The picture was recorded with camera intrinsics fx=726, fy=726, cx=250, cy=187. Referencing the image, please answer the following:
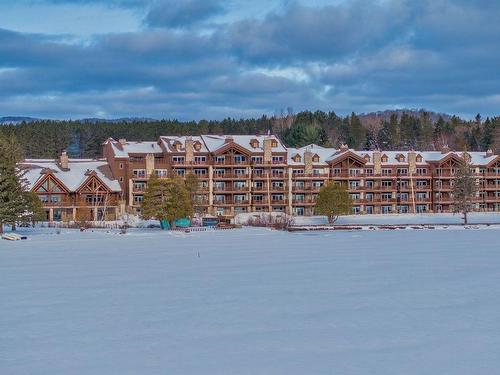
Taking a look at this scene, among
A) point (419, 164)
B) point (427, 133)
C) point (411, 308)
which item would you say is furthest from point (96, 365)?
point (427, 133)

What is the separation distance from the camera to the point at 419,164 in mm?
91750

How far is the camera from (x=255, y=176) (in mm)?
85125

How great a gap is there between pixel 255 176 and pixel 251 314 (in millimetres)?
66550

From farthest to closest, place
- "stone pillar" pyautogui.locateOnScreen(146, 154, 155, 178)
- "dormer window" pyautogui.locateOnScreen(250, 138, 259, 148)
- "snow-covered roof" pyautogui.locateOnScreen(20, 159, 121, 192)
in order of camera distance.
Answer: "dormer window" pyautogui.locateOnScreen(250, 138, 259, 148) < "stone pillar" pyautogui.locateOnScreen(146, 154, 155, 178) < "snow-covered roof" pyautogui.locateOnScreen(20, 159, 121, 192)

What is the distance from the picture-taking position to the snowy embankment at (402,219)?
75875 mm

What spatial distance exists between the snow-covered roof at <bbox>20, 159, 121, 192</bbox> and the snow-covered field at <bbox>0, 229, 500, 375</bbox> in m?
43.7

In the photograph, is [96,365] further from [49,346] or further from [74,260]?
[74,260]

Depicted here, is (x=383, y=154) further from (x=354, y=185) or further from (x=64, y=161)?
(x=64, y=161)

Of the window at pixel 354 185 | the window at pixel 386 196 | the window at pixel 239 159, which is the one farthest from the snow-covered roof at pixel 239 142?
the window at pixel 386 196

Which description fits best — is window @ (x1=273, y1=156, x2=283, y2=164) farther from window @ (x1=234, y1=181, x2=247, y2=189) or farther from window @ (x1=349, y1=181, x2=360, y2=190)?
window @ (x1=349, y1=181, x2=360, y2=190)

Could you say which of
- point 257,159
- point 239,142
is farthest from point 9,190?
point 239,142

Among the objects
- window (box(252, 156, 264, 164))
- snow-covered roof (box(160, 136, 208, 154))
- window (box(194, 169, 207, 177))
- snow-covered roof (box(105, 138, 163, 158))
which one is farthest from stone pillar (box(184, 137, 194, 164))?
window (box(252, 156, 264, 164))

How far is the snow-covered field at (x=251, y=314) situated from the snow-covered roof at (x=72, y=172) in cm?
4372

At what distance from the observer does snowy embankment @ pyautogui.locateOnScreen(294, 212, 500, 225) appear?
249ft
